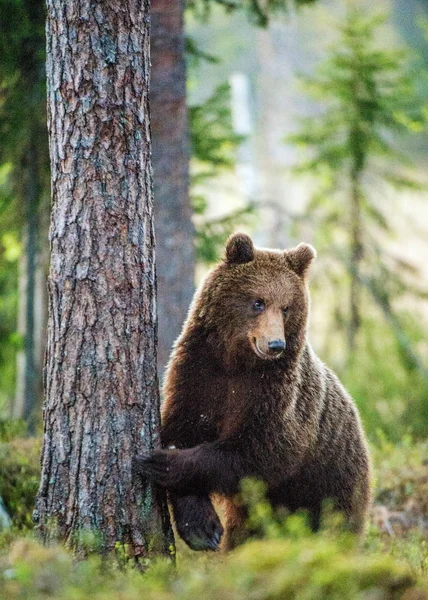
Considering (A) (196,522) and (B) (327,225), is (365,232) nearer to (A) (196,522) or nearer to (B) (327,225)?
(B) (327,225)

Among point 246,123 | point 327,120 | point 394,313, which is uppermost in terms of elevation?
point 246,123

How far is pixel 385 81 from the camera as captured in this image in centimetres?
1196

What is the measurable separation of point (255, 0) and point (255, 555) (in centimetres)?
692

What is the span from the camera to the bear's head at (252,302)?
206 inches

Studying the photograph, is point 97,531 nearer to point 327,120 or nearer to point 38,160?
point 38,160

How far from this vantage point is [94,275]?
4613mm

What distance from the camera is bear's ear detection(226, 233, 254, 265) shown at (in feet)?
17.8

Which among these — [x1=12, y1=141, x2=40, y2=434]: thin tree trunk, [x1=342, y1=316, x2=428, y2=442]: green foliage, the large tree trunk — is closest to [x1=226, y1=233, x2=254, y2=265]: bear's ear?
the large tree trunk

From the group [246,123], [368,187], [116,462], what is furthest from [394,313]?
[246,123]

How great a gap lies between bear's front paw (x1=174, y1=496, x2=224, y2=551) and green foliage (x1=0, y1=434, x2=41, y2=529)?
1.25 meters

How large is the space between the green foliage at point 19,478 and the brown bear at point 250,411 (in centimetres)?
138

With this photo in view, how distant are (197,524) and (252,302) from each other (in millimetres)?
1374

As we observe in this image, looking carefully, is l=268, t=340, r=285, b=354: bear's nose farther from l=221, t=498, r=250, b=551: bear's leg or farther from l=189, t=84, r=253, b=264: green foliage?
l=189, t=84, r=253, b=264: green foliage

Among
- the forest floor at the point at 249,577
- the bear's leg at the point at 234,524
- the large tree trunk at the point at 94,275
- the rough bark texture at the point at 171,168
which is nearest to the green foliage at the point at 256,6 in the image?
the rough bark texture at the point at 171,168
